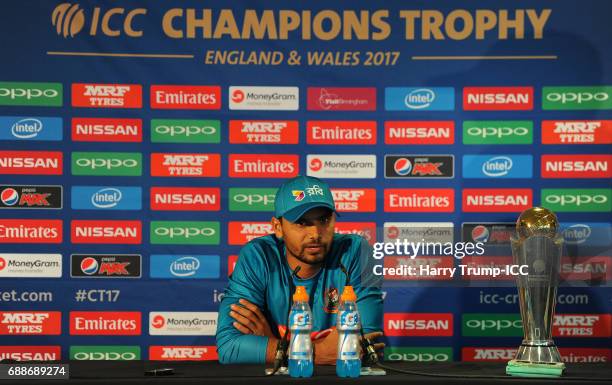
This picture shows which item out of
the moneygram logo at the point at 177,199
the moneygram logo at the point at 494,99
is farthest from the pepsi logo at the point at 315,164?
the moneygram logo at the point at 494,99

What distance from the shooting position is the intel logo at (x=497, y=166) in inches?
154

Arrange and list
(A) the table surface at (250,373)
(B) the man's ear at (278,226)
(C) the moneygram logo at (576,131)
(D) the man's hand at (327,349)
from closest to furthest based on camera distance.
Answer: (A) the table surface at (250,373)
(D) the man's hand at (327,349)
(B) the man's ear at (278,226)
(C) the moneygram logo at (576,131)

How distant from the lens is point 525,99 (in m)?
3.93

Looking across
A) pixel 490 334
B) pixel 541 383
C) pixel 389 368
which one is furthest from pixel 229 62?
pixel 541 383

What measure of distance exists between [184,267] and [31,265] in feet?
2.48

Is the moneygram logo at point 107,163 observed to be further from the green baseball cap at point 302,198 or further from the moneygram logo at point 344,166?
the green baseball cap at point 302,198

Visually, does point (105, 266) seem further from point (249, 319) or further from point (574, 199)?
point (574, 199)

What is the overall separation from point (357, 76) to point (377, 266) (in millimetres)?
1988

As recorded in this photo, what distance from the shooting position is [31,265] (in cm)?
390

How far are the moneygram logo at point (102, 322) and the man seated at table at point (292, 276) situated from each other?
1.41 meters

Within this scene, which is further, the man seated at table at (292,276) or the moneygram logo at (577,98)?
the moneygram logo at (577,98)

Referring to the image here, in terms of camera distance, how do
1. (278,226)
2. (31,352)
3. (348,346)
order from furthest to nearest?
1. (31,352)
2. (278,226)
3. (348,346)

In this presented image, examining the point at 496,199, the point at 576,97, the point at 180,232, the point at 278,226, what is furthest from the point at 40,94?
the point at 576,97

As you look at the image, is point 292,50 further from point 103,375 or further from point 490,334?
point 103,375
